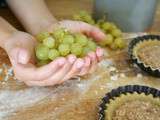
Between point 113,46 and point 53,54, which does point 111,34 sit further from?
point 53,54

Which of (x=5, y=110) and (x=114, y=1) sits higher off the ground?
(x=114, y=1)

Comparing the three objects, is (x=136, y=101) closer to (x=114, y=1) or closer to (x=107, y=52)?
(x=107, y=52)

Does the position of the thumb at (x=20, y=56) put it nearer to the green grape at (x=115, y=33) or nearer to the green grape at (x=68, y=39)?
the green grape at (x=68, y=39)

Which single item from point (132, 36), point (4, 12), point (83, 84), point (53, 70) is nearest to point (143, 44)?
point (132, 36)

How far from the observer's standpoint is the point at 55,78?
814 millimetres

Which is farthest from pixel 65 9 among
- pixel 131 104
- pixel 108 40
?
pixel 131 104

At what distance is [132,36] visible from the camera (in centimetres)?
106

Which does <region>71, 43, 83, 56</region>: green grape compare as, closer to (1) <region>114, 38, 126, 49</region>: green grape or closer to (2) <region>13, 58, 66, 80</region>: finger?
(2) <region>13, 58, 66, 80</region>: finger

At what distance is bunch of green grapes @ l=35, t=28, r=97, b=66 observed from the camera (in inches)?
31.0

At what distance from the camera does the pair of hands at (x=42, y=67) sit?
78 centimetres

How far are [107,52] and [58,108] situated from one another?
0.26 meters

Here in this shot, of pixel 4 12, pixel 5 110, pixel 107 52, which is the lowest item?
pixel 5 110

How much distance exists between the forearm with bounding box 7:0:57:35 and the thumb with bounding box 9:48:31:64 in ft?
0.64

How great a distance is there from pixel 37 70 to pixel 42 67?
0.02 m
